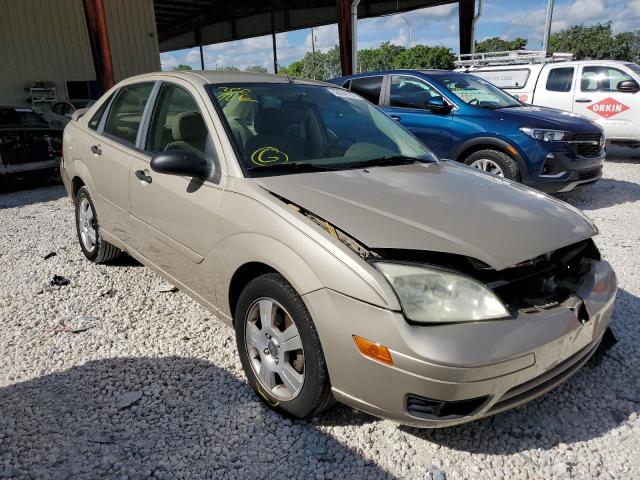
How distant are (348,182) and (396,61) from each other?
69.0 meters

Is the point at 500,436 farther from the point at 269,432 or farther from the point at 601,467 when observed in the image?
the point at 269,432

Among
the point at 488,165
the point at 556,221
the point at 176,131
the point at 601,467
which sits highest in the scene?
the point at 176,131

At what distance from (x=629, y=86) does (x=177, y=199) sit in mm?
9527

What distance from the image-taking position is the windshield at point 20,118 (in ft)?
26.7

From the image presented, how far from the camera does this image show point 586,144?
6.26 metres

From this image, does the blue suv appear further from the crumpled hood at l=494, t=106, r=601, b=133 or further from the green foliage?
the green foliage

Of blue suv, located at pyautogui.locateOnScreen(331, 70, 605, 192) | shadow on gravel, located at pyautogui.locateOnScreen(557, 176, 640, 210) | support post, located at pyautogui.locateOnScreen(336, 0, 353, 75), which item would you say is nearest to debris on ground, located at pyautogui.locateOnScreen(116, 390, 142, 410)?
blue suv, located at pyautogui.locateOnScreen(331, 70, 605, 192)

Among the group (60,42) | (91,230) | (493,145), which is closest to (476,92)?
(493,145)

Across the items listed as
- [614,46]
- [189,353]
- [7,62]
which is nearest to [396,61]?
[614,46]

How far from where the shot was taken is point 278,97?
10.5 ft

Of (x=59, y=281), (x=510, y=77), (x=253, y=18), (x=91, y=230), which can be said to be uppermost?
(x=253, y=18)

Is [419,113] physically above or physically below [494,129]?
above

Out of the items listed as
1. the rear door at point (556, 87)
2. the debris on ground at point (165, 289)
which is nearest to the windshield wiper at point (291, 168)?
the debris on ground at point (165, 289)

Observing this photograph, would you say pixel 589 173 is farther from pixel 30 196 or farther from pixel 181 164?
pixel 30 196
